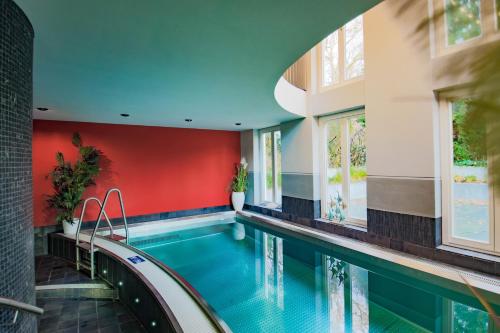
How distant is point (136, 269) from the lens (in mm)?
3074

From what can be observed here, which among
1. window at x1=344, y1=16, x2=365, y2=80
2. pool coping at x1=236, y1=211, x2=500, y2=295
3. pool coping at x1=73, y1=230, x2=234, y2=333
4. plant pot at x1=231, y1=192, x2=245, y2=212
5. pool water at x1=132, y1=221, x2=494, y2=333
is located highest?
window at x1=344, y1=16, x2=365, y2=80

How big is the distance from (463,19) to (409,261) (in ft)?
13.3

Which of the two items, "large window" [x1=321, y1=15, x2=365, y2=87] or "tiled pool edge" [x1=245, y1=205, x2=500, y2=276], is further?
"large window" [x1=321, y1=15, x2=365, y2=87]

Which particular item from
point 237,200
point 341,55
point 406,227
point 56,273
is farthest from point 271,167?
point 56,273

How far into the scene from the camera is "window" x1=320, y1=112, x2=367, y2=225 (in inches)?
199

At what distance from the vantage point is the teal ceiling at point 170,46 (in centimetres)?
192

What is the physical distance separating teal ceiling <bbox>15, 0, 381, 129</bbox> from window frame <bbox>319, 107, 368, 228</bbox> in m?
1.85

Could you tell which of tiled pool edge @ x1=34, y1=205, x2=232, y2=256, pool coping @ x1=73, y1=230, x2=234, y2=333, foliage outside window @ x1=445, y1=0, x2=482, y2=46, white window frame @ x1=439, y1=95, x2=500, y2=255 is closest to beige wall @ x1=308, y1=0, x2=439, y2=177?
white window frame @ x1=439, y1=95, x2=500, y2=255

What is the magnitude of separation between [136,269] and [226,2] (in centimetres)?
290

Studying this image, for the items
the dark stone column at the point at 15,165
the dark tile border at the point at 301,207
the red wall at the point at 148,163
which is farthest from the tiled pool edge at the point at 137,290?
the dark tile border at the point at 301,207

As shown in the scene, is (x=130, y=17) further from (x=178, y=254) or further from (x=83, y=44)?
(x=178, y=254)

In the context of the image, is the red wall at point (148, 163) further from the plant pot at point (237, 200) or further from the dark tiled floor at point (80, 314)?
the dark tiled floor at point (80, 314)

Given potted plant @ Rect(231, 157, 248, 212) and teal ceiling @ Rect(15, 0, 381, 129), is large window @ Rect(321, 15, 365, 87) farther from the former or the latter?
potted plant @ Rect(231, 157, 248, 212)

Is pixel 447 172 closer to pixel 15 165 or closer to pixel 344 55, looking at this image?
pixel 344 55
